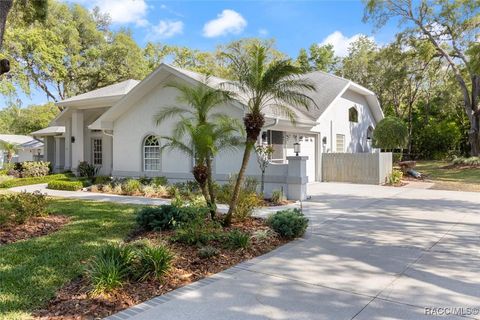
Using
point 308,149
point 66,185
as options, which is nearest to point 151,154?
point 66,185

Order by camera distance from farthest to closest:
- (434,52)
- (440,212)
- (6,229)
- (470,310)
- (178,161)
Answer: (434,52) < (178,161) < (440,212) < (6,229) < (470,310)

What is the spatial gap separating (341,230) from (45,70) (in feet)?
88.5

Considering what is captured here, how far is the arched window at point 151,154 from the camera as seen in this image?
52.5ft

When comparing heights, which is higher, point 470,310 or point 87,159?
point 87,159

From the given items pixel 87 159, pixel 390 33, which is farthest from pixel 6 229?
pixel 390 33

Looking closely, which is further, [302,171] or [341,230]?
[302,171]

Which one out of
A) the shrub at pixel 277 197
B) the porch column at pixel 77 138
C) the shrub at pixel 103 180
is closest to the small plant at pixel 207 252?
the shrub at pixel 277 197

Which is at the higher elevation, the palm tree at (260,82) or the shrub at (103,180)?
the palm tree at (260,82)

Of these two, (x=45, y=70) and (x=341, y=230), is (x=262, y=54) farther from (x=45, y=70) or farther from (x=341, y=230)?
(x=45, y=70)

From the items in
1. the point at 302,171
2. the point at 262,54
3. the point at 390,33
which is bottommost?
the point at 302,171

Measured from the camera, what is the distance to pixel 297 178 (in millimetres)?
12062

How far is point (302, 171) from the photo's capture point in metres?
12.0

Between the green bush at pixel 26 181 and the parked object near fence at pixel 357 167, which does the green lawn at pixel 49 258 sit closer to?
the green bush at pixel 26 181

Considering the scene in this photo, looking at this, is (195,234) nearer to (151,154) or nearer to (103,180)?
(151,154)
